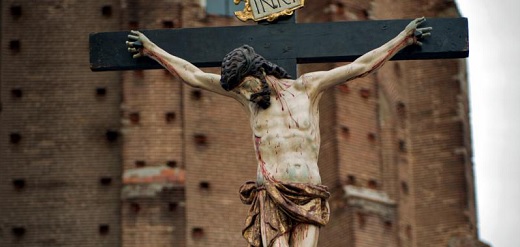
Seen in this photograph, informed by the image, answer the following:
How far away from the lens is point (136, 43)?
13383mm

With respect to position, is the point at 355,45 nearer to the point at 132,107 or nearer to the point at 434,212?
the point at 132,107

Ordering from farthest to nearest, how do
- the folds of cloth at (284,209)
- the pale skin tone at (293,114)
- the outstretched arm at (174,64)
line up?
the outstretched arm at (174,64)
the pale skin tone at (293,114)
the folds of cloth at (284,209)

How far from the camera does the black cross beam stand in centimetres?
1337

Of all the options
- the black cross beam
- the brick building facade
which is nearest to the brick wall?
the brick building facade

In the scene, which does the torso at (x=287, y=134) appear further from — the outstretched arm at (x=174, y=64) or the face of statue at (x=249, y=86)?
the outstretched arm at (x=174, y=64)

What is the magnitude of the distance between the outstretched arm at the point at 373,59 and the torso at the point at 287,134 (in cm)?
15

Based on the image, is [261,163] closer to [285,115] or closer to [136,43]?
[285,115]

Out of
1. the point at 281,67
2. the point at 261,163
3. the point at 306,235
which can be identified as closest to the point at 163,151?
the point at 281,67

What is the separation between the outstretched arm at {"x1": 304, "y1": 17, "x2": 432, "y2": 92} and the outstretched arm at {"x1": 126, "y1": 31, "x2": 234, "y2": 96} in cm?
67

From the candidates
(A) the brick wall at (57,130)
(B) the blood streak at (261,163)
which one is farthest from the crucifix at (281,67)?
(A) the brick wall at (57,130)

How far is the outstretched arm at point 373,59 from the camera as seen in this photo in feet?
43.0

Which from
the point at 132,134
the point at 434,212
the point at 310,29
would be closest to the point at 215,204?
the point at 132,134

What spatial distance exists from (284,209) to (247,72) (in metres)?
0.91

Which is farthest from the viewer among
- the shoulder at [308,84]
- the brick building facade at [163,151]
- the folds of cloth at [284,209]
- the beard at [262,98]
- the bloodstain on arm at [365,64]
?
the brick building facade at [163,151]
